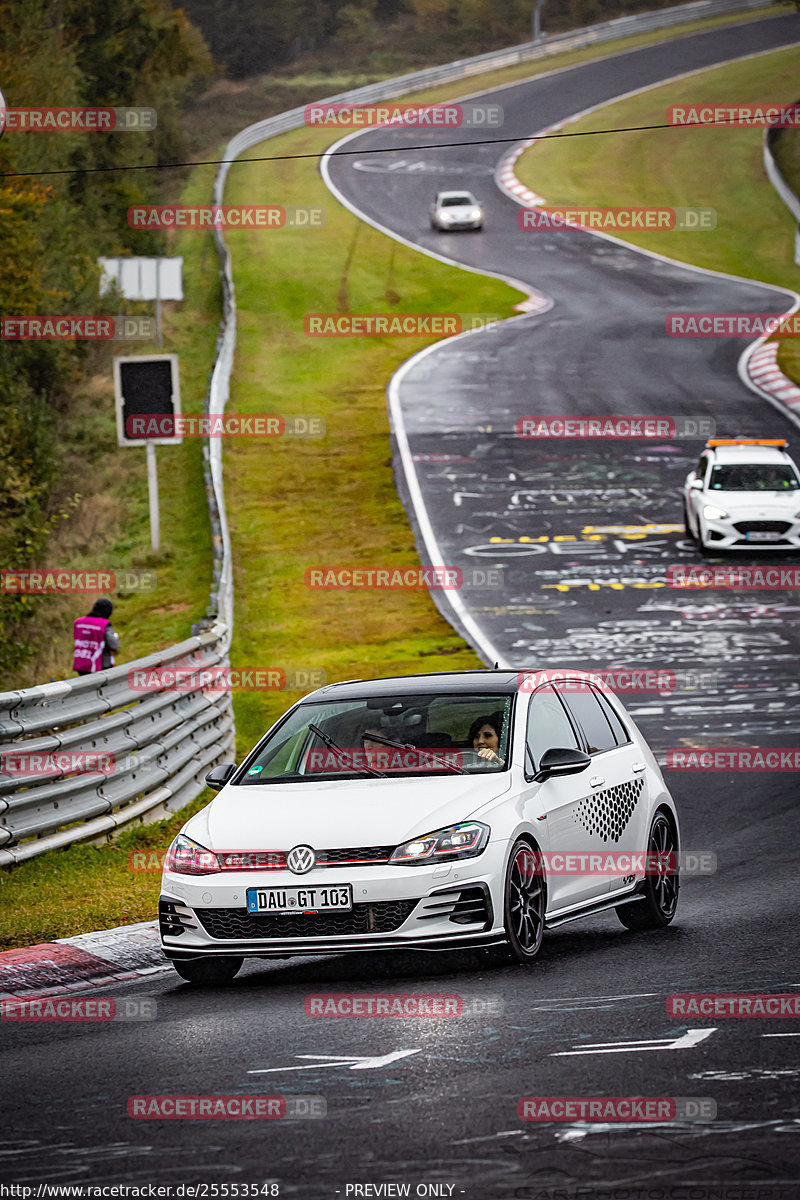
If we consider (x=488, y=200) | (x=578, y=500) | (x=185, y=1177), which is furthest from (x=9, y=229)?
(x=185, y=1177)

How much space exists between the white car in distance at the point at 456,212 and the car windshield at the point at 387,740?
52.1m

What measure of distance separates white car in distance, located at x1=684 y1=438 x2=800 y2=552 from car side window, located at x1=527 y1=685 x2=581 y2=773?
20.1 meters

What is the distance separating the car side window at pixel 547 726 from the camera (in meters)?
9.38

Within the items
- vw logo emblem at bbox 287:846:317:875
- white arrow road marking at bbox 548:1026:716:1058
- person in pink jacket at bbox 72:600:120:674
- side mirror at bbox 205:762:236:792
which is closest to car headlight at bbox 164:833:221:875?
vw logo emblem at bbox 287:846:317:875

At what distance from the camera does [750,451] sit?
30828mm

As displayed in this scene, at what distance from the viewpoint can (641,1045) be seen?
6.77m

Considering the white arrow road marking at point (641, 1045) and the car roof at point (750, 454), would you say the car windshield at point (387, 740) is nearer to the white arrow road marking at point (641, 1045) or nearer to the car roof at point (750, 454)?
the white arrow road marking at point (641, 1045)

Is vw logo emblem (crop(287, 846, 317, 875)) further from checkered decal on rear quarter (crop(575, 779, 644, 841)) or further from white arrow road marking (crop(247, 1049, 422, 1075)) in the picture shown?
checkered decal on rear quarter (crop(575, 779, 644, 841))

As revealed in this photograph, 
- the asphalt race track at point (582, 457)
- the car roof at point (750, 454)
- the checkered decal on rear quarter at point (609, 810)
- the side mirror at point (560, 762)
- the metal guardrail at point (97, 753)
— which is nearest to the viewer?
the side mirror at point (560, 762)

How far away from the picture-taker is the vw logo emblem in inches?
325

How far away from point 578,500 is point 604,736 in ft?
79.9

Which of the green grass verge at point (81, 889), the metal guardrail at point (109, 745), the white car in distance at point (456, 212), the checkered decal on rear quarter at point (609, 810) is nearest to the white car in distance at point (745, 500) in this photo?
the metal guardrail at point (109, 745)

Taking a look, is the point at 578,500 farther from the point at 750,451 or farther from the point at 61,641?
the point at 61,641

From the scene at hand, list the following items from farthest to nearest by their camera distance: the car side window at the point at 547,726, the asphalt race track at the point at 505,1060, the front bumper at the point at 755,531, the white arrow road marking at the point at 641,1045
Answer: the front bumper at the point at 755,531, the car side window at the point at 547,726, the white arrow road marking at the point at 641,1045, the asphalt race track at the point at 505,1060
